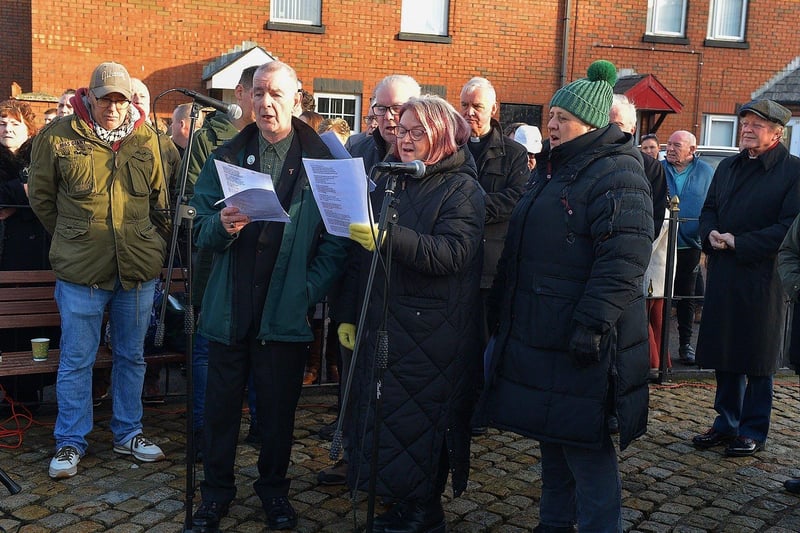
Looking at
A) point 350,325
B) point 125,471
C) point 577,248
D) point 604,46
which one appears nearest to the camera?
point 577,248

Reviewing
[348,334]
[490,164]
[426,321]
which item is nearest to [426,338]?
[426,321]

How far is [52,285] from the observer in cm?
570

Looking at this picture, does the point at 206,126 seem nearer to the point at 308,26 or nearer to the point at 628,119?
→ the point at 628,119

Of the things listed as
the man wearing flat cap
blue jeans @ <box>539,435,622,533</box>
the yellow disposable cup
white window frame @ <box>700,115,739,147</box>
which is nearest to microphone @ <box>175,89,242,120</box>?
blue jeans @ <box>539,435,622,533</box>

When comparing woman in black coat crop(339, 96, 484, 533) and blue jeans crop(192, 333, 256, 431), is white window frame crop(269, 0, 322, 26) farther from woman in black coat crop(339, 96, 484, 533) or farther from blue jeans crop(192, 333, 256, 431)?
woman in black coat crop(339, 96, 484, 533)

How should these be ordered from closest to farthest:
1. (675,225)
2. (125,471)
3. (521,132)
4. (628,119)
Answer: (125,471) < (628,119) < (675,225) < (521,132)

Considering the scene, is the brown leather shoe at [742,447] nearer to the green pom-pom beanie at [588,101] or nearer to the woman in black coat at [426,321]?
the woman in black coat at [426,321]

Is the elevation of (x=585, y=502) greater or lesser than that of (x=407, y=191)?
lesser

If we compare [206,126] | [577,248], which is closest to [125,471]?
[206,126]

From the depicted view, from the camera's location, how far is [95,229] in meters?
4.70

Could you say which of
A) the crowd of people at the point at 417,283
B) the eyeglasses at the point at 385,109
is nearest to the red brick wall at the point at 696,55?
the crowd of people at the point at 417,283

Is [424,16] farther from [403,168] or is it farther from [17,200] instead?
[403,168]

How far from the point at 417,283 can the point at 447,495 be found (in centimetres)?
146

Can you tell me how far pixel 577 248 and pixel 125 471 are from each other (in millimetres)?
2954
